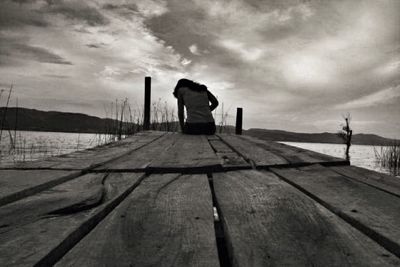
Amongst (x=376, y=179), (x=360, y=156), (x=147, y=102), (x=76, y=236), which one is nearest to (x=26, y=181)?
(x=76, y=236)

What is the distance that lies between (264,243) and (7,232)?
62 centimetres

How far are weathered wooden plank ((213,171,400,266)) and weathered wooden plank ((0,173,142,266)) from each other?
0.36 metres

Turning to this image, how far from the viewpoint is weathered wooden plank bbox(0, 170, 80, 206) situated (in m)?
1.09

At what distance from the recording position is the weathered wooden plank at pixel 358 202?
757 millimetres

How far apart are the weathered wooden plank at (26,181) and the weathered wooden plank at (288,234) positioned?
0.72m

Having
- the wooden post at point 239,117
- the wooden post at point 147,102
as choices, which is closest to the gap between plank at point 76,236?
the wooden post at point 147,102

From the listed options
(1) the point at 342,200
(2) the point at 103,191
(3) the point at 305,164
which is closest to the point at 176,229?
(2) the point at 103,191

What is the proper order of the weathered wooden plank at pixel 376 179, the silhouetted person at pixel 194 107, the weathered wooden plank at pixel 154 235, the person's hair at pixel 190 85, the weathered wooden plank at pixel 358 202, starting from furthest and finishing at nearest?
the person's hair at pixel 190 85 → the silhouetted person at pixel 194 107 → the weathered wooden plank at pixel 376 179 → the weathered wooden plank at pixel 358 202 → the weathered wooden plank at pixel 154 235

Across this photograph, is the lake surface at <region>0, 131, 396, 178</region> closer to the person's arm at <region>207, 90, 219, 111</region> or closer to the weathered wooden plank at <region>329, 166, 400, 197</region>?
the person's arm at <region>207, 90, 219, 111</region>

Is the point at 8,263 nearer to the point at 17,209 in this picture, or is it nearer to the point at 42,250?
the point at 42,250

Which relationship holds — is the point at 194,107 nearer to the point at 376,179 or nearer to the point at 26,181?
the point at 376,179

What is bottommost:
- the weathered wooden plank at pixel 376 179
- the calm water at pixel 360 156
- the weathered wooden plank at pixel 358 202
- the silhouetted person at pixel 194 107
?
the calm water at pixel 360 156

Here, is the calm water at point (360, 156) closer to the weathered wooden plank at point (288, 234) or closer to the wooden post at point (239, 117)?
the wooden post at point (239, 117)

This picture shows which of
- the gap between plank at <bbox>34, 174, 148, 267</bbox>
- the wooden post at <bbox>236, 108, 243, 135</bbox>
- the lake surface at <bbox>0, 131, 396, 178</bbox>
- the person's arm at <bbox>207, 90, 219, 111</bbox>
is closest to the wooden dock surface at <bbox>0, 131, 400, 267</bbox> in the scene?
the gap between plank at <bbox>34, 174, 148, 267</bbox>
